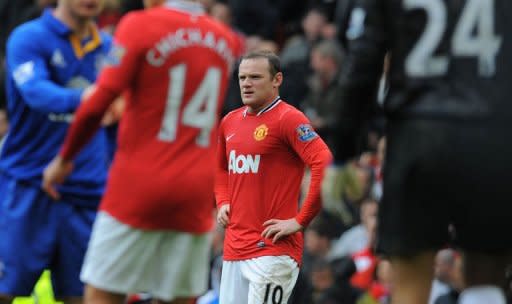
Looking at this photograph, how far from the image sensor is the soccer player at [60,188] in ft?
26.5

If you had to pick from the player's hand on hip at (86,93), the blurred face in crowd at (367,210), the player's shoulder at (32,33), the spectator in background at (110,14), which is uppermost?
the spectator in background at (110,14)

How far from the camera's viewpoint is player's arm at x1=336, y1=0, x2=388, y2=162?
538 centimetres

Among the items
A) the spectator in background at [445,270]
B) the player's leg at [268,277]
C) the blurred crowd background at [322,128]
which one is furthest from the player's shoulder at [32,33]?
the spectator in background at [445,270]

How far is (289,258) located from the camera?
6.86m

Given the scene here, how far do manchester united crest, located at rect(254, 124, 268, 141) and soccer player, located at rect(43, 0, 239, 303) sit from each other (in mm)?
739

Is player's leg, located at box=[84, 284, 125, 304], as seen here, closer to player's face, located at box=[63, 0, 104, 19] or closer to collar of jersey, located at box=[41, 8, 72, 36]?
collar of jersey, located at box=[41, 8, 72, 36]

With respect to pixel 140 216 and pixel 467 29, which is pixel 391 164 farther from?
pixel 140 216

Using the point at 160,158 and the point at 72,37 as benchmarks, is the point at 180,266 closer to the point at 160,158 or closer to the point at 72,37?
the point at 160,158

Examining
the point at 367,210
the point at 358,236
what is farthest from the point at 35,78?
the point at 358,236

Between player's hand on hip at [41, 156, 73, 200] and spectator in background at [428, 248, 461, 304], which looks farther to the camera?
spectator in background at [428, 248, 461, 304]

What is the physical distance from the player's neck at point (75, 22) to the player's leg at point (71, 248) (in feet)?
3.49

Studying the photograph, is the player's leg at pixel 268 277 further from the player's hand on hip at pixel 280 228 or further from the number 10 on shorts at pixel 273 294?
the player's hand on hip at pixel 280 228

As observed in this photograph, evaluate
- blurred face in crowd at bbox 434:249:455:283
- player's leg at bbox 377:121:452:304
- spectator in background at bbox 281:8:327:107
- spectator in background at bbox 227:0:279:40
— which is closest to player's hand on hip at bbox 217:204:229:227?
player's leg at bbox 377:121:452:304

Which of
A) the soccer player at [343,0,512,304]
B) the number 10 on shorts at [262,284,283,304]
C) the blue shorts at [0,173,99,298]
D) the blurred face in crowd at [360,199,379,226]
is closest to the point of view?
the soccer player at [343,0,512,304]
